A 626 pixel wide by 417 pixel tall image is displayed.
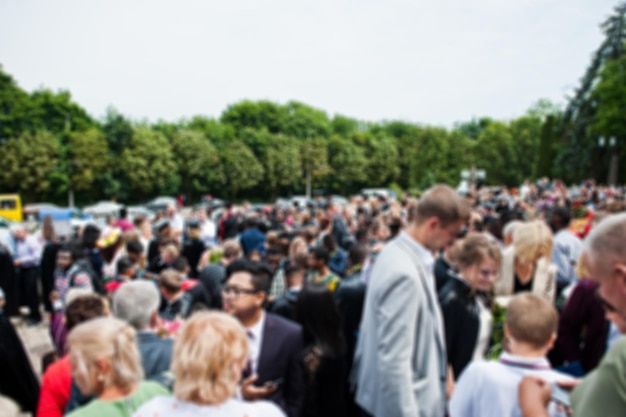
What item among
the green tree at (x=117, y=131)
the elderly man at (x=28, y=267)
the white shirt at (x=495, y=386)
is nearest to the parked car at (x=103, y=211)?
the green tree at (x=117, y=131)

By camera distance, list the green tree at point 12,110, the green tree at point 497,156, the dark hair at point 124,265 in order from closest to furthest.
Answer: the dark hair at point 124,265
the green tree at point 12,110
the green tree at point 497,156

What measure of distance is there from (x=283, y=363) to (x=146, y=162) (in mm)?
40410

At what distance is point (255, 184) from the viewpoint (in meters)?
46.8

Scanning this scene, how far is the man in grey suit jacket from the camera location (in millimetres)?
2334

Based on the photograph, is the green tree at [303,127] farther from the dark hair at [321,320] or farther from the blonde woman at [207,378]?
the blonde woman at [207,378]

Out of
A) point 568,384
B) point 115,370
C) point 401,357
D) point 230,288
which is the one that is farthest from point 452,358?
point 115,370

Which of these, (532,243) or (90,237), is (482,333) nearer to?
(532,243)

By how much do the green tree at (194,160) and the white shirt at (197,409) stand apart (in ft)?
143

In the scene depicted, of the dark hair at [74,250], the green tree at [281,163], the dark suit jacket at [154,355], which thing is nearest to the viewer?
the dark suit jacket at [154,355]

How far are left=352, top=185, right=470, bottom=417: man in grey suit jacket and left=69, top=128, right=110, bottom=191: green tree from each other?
133 ft

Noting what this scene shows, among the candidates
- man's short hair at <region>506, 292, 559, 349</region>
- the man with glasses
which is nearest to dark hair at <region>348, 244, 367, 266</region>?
the man with glasses

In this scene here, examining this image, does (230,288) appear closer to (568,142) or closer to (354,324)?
(354,324)

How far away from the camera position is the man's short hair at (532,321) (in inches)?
87.2

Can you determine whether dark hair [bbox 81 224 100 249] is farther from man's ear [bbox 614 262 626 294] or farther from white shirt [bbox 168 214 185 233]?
man's ear [bbox 614 262 626 294]
